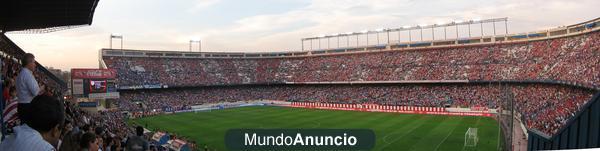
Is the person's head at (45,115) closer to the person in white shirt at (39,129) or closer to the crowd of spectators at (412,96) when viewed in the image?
the person in white shirt at (39,129)

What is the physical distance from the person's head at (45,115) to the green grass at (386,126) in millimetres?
25411

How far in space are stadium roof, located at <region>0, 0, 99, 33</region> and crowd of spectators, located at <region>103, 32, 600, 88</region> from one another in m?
31.8

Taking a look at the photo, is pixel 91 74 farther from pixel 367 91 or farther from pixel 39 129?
pixel 39 129

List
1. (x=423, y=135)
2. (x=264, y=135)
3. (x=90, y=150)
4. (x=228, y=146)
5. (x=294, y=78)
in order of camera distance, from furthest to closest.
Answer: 1. (x=294, y=78)
2. (x=264, y=135)
3. (x=423, y=135)
4. (x=228, y=146)
5. (x=90, y=150)

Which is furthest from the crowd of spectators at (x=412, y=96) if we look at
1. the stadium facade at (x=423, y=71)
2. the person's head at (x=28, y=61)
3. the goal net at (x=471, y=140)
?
the person's head at (x=28, y=61)

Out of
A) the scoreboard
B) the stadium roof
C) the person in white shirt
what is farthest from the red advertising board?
the person in white shirt

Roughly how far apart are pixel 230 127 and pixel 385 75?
34.2m

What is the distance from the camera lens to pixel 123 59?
73.4 meters

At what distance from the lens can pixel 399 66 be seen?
68.4 metres

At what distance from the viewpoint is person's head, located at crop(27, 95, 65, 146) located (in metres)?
3.18

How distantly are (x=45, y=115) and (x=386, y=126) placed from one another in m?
36.1

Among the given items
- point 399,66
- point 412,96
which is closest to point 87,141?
point 412,96

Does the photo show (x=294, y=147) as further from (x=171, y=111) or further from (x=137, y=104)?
(x=137, y=104)

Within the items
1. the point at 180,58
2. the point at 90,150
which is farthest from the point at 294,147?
the point at 180,58
